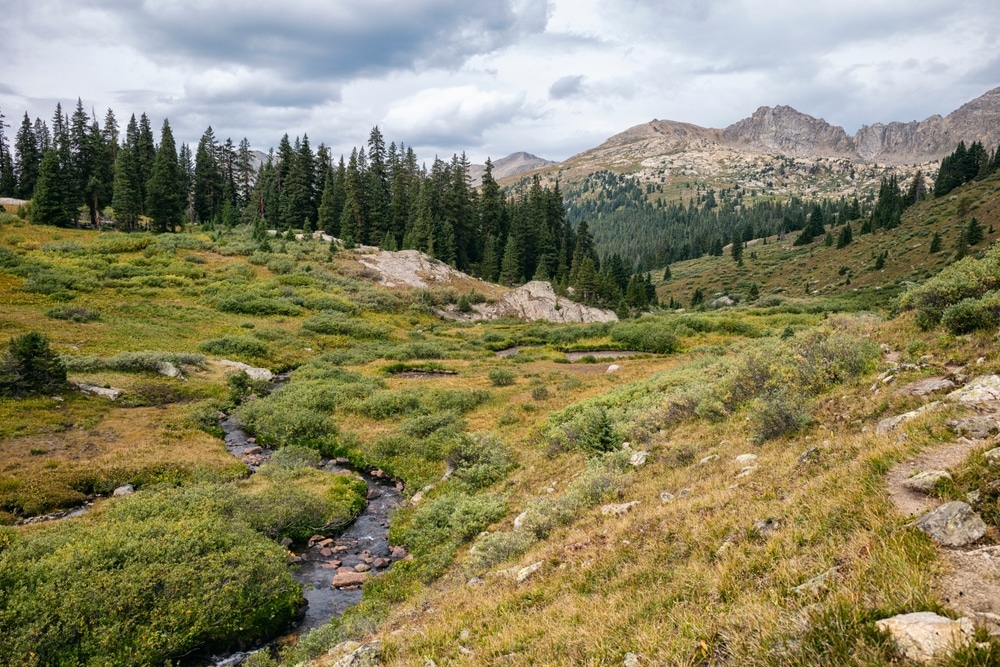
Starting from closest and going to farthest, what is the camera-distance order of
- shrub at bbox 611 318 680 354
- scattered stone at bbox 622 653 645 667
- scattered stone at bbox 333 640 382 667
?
scattered stone at bbox 622 653 645 667 → scattered stone at bbox 333 640 382 667 → shrub at bbox 611 318 680 354

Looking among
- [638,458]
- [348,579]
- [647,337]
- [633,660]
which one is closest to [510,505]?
[638,458]

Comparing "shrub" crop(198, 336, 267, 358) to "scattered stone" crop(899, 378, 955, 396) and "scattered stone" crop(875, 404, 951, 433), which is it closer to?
"scattered stone" crop(875, 404, 951, 433)

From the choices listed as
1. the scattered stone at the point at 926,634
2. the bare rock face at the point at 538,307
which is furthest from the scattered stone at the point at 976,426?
the bare rock face at the point at 538,307

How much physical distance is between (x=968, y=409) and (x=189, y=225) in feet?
340

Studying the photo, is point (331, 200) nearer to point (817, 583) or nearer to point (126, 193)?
point (126, 193)

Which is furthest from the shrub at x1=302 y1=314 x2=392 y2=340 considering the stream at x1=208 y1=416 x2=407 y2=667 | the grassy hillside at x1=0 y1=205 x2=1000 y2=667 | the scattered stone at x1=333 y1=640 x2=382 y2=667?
the scattered stone at x1=333 y1=640 x2=382 y2=667

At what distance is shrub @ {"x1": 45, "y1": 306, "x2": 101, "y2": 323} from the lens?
38.6 m

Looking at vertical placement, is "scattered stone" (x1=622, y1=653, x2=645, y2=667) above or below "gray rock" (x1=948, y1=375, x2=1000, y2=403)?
below

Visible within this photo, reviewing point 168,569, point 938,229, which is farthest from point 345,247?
point 938,229

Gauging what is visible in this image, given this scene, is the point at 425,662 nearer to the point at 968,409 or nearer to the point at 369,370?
the point at 968,409

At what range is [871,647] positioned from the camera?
3721 millimetres

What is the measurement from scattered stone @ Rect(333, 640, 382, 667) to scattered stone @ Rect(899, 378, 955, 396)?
10643mm

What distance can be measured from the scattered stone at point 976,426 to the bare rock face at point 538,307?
64.5 meters

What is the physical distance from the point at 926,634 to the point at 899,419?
6027mm
